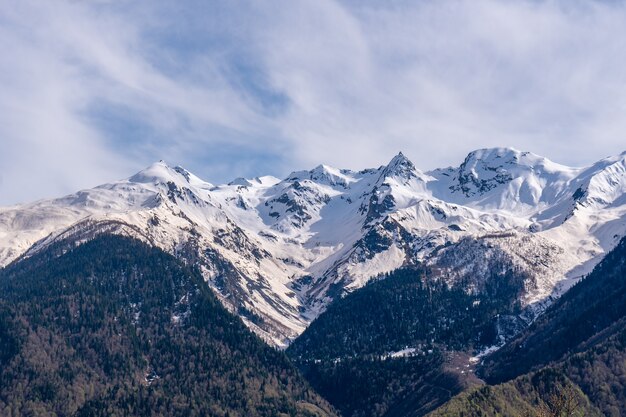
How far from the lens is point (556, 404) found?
9456 centimetres
